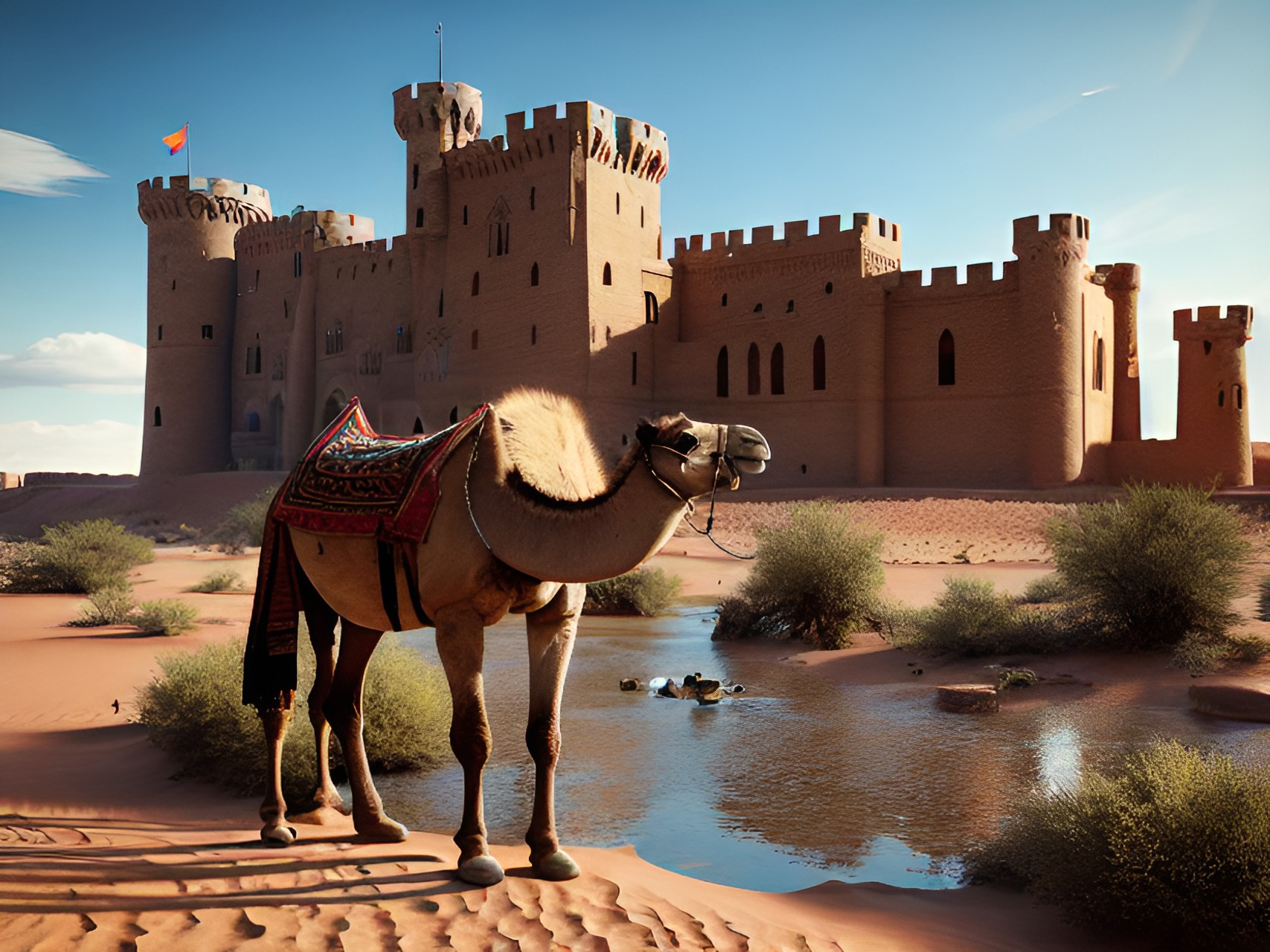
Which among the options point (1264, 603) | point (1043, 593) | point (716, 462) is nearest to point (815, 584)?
point (1043, 593)

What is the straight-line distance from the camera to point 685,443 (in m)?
4.11

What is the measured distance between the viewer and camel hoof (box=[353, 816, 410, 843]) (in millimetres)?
5078

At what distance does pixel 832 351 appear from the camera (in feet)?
109

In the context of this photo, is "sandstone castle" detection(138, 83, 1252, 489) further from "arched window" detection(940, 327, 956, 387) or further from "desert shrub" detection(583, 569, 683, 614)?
"desert shrub" detection(583, 569, 683, 614)

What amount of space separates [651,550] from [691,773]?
3.74 meters

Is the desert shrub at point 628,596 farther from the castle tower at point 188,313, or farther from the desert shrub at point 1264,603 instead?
the castle tower at point 188,313

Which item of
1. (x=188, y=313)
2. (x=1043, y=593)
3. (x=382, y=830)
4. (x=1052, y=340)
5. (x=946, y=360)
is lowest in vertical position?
(x=382, y=830)

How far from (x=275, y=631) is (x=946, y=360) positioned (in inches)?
1175

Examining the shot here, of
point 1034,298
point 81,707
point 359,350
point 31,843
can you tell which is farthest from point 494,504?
point 359,350

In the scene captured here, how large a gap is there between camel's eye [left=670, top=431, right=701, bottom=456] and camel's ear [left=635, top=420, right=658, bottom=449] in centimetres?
9

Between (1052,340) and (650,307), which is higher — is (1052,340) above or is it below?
below

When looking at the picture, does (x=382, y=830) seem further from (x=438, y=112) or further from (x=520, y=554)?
(x=438, y=112)

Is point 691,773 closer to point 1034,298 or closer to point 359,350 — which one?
point 1034,298

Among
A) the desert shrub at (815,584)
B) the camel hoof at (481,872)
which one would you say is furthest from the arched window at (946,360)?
the camel hoof at (481,872)
